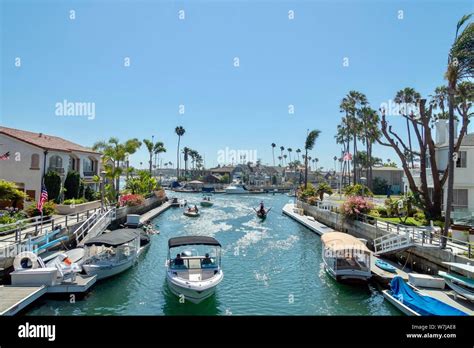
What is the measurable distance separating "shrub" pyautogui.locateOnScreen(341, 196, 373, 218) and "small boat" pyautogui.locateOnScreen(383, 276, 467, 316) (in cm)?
1711

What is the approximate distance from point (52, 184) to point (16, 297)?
2243cm

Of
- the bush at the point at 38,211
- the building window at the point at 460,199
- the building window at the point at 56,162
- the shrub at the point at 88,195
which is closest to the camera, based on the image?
the bush at the point at 38,211

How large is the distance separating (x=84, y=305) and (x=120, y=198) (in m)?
32.3

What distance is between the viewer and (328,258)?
22.6 meters

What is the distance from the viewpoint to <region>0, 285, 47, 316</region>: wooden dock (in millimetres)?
13375

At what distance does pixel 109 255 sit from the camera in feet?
71.5

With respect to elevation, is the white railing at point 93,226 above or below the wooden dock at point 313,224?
above

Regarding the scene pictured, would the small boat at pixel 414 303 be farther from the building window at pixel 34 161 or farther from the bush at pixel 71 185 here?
the building window at pixel 34 161

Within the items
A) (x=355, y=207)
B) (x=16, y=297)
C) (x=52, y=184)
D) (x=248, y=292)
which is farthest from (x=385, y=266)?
(x=52, y=184)

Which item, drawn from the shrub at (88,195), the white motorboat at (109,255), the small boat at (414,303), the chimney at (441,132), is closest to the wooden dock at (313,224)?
the chimney at (441,132)

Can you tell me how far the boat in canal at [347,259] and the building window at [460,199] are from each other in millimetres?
17418

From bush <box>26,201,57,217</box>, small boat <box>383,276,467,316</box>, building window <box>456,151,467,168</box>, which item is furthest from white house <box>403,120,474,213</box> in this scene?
bush <box>26,201,57,217</box>

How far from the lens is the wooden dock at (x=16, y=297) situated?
13375 mm

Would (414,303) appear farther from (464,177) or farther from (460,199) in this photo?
(460,199)
